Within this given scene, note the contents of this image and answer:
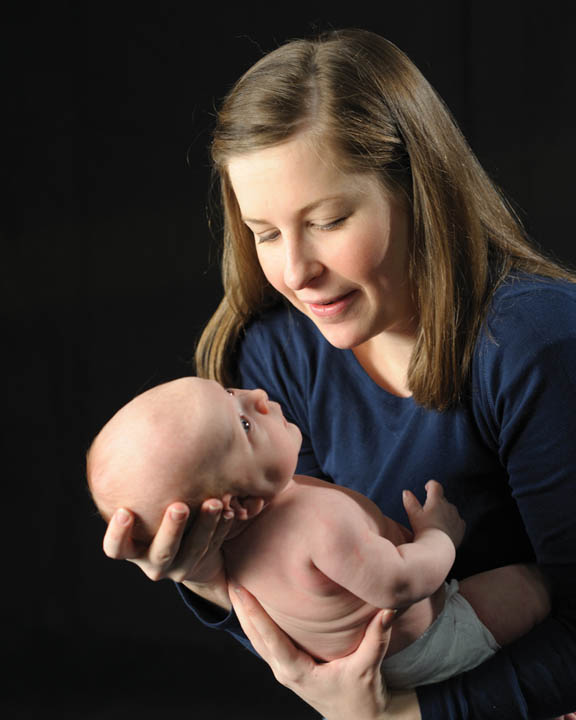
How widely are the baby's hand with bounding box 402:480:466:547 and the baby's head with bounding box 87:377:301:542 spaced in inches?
11.2

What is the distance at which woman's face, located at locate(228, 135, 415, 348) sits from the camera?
63.1 inches

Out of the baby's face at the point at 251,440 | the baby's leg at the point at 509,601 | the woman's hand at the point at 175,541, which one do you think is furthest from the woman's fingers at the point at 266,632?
the baby's leg at the point at 509,601

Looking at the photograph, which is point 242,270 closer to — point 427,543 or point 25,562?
point 427,543

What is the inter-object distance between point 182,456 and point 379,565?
34 cm

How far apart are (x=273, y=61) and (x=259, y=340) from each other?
60 centimetres

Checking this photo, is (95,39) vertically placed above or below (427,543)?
above

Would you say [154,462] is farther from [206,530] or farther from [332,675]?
[332,675]

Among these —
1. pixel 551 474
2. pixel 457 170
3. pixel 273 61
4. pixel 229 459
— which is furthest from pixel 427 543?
pixel 273 61

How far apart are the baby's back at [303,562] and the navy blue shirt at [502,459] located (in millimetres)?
232

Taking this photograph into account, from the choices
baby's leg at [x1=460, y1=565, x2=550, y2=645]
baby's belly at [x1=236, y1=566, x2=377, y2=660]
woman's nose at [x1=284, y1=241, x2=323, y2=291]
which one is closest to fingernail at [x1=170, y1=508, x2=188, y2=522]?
baby's belly at [x1=236, y1=566, x2=377, y2=660]

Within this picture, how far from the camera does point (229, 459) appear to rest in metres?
1.47

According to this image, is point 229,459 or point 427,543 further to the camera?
point 427,543

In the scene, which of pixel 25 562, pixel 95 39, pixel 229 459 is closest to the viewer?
pixel 229 459

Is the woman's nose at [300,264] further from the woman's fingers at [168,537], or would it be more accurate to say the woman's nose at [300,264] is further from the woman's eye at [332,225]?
the woman's fingers at [168,537]
